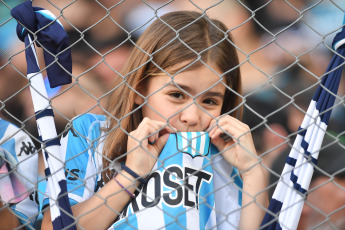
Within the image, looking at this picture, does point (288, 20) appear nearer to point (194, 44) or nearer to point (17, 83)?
point (194, 44)

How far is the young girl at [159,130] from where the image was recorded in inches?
Result: 61.3

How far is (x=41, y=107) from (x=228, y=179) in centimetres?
64

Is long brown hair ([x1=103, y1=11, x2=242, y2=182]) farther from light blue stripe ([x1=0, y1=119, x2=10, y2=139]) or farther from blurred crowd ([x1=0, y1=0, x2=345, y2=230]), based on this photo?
blurred crowd ([x1=0, y1=0, x2=345, y2=230])

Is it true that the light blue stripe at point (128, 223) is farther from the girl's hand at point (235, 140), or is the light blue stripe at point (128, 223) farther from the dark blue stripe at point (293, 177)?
the dark blue stripe at point (293, 177)

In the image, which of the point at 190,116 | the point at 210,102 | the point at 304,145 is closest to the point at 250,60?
the point at 210,102

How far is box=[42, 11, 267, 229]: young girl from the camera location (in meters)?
1.56

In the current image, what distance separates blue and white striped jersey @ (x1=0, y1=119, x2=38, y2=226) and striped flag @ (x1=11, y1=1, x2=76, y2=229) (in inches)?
10.2

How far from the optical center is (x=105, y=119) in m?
1.89

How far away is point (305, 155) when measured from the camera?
4.80 ft

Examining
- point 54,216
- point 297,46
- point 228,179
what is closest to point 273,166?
point 297,46

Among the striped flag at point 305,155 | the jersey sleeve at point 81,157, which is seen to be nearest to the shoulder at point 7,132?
the jersey sleeve at point 81,157

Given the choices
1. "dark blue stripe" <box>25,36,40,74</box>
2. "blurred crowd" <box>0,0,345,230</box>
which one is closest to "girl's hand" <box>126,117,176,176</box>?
"dark blue stripe" <box>25,36,40,74</box>

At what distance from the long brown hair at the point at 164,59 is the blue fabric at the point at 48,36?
0.91 ft

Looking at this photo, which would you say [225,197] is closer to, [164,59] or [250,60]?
[164,59]
